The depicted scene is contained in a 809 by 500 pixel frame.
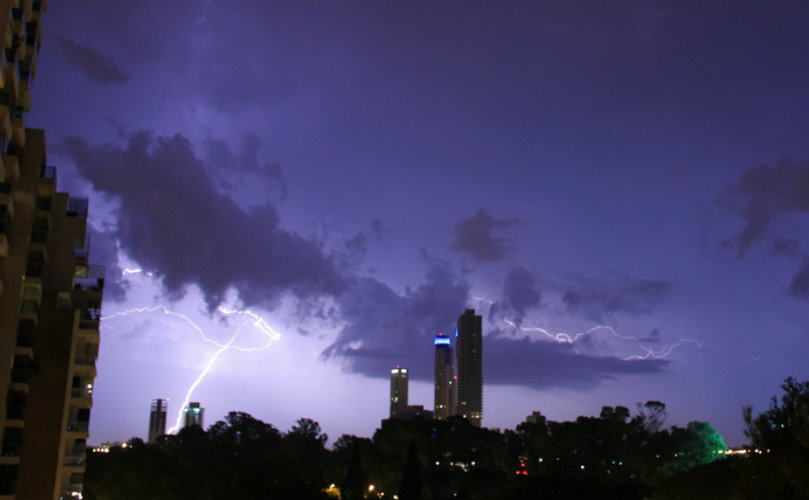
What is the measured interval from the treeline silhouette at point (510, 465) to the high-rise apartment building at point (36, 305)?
35.3 feet

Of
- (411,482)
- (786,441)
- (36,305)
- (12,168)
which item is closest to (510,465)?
(411,482)

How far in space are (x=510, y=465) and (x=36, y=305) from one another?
5642cm

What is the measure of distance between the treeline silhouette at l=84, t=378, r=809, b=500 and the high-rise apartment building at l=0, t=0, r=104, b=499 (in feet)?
35.3

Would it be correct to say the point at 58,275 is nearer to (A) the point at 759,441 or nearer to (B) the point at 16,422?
(B) the point at 16,422

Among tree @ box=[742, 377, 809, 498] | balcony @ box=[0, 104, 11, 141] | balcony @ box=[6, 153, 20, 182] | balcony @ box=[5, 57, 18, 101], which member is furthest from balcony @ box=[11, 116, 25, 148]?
tree @ box=[742, 377, 809, 498]

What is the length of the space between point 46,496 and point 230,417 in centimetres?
10032

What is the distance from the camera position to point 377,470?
8888 cm

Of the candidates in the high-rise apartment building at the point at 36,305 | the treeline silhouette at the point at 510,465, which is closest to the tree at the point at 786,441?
the treeline silhouette at the point at 510,465

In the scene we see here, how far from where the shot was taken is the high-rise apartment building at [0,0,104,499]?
3572cm

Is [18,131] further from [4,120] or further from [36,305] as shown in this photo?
[36,305]

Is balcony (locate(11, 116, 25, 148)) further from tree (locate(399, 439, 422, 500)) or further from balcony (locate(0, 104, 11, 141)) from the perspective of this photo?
tree (locate(399, 439, 422, 500))

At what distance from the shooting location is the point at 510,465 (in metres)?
86.2

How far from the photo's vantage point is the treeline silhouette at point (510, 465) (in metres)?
42.1

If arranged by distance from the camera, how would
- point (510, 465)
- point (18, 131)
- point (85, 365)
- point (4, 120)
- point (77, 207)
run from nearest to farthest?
point (4, 120), point (18, 131), point (85, 365), point (77, 207), point (510, 465)
